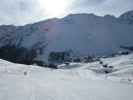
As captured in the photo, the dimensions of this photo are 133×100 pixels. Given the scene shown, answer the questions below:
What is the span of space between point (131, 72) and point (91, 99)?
25.0 meters

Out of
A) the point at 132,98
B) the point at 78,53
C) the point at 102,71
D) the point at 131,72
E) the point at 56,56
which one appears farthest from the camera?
the point at 78,53

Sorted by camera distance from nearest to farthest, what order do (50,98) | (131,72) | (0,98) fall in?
(0,98) < (50,98) < (131,72)

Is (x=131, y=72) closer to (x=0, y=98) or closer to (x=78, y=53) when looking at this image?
(x=0, y=98)

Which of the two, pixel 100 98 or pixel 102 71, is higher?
pixel 100 98

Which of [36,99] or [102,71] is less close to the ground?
[36,99]

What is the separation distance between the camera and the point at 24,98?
8547mm

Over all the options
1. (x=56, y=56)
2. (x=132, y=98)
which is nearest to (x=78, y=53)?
(x=56, y=56)

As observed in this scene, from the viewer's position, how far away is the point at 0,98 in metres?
8.05

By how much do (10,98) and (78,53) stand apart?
191 metres

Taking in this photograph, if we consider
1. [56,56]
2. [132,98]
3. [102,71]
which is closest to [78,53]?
[56,56]

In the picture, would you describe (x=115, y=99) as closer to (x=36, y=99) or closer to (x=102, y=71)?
(x=36, y=99)

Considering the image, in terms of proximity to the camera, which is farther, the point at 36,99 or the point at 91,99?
the point at 91,99

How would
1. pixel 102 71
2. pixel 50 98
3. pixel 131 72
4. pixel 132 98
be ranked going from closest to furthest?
pixel 50 98 < pixel 132 98 < pixel 131 72 < pixel 102 71

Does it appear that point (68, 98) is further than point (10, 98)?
Yes
